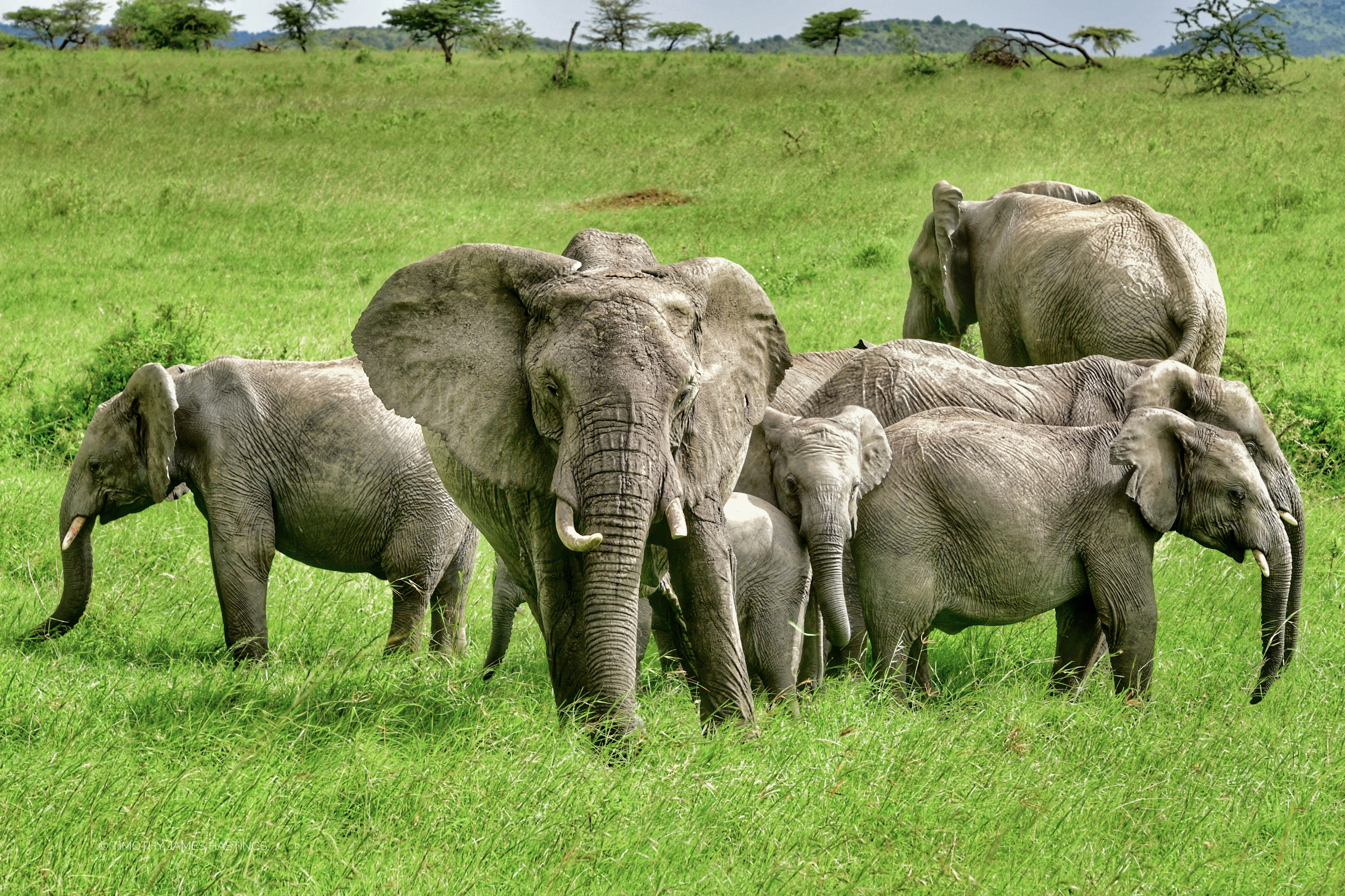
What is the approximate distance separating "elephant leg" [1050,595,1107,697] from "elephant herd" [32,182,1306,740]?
14 millimetres

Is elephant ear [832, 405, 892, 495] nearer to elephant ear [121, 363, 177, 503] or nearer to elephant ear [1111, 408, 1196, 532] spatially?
elephant ear [1111, 408, 1196, 532]

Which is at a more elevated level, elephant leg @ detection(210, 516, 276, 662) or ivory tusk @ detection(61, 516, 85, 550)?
ivory tusk @ detection(61, 516, 85, 550)

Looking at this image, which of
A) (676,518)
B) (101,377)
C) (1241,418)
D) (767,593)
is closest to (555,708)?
(767,593)

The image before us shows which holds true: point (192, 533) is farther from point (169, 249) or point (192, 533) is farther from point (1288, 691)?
point (169, 249)

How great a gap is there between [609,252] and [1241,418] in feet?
10.9

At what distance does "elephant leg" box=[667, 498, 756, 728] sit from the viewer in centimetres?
446

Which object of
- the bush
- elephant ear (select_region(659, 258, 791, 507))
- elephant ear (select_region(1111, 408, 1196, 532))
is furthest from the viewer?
the bush

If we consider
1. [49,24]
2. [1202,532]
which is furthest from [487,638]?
[49,24]

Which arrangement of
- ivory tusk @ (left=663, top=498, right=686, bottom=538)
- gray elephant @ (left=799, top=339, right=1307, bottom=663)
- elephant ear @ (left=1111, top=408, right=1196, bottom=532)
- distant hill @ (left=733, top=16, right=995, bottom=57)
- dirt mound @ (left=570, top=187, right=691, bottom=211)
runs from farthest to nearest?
distant hill @ (left=733, top=16, right=995, bottom=57)
dirt mound @ (left=570, top=187, right=691, bottom=211)
gray elephant @ (left=799, top=339, right=1307, bottom=663)
elephant ear @ (left=1111, top=408, right=1196, bottom=532)
ivory tusk @ (left=663, top=498, right=686, bottom=538)

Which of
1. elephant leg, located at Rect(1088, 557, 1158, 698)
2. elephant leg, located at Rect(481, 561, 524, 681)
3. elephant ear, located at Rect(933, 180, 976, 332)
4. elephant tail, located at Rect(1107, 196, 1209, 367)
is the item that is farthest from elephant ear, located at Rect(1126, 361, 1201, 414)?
elephant ear, located at Rect(933, 180, 976, 332)

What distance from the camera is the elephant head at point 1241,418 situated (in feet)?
20.2

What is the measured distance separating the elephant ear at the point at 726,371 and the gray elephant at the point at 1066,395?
167 centimetres

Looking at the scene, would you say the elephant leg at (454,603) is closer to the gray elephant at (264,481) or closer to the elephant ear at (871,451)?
the gray elephant at (264,481)

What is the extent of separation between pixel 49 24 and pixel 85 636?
67.4 m
